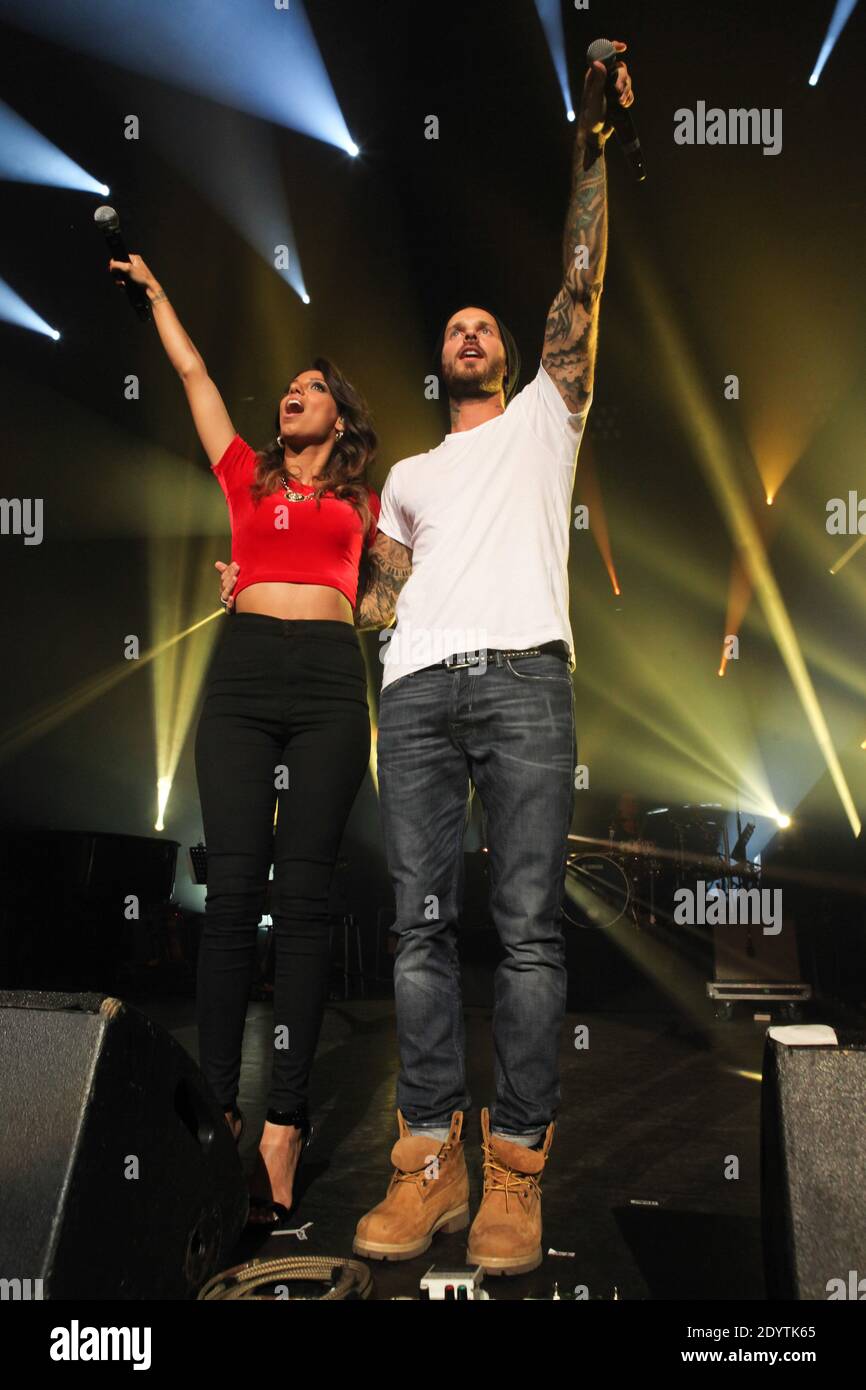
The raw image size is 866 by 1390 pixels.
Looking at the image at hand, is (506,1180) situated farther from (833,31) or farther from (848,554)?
(848,554)

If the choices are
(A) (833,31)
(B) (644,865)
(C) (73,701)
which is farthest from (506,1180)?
(C) (73,701)

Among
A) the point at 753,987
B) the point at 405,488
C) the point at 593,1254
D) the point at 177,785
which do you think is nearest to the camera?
the point at 593,1254

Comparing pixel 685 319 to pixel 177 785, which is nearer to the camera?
pixel 685 319

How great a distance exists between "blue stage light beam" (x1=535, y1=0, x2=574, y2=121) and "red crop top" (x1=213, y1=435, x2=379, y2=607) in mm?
3021

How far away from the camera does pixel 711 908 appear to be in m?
5.68

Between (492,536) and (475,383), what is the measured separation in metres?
0.42

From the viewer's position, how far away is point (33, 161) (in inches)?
169

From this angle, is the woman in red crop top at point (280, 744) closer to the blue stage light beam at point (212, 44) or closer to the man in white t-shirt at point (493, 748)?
the man in white t-shirt at point (493, 748)

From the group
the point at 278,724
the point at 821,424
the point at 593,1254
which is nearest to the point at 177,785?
the point at 821,424

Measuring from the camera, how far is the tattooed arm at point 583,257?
6.02 feet

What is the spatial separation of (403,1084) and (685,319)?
5163 mm

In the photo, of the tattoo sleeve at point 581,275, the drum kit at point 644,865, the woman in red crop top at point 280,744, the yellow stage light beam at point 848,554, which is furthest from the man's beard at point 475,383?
the yellow stage light beam at point 848,554

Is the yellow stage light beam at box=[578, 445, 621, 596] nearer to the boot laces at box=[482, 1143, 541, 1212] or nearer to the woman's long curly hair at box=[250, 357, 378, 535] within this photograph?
the woman's long curly hair at box=[250, 357, 378, 535]
